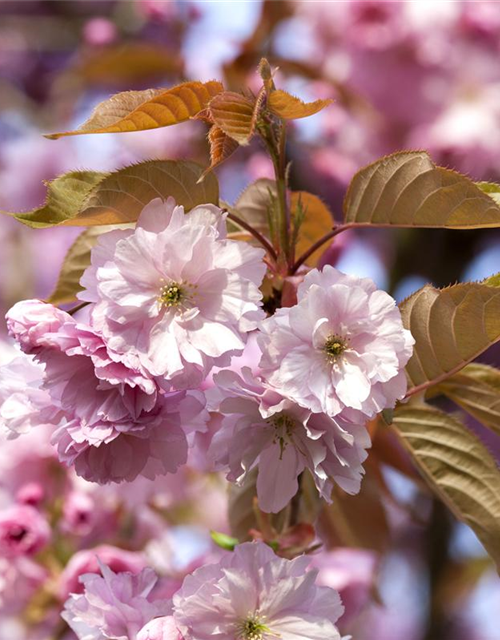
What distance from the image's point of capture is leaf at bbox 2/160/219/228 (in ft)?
2.27

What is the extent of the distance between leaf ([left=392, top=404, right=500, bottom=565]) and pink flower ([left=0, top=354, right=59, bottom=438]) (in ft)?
→ 1.04

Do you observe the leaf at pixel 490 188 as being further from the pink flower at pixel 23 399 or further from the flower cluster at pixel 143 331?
the pink flower at pixel 23 399

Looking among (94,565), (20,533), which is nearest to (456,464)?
(94,565)

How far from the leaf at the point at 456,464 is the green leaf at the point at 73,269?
1.02 ft

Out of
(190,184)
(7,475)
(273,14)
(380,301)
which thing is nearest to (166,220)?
(190,184)

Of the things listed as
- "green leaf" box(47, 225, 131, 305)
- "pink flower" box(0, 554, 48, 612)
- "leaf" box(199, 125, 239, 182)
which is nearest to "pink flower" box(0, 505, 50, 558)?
"pink flower" box(0, 554, 48, 612)

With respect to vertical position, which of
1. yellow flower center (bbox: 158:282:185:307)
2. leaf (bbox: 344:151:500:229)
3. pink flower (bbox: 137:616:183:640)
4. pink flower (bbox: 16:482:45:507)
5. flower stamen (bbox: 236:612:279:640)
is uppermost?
leaf (bbox: 344:151:500:229)

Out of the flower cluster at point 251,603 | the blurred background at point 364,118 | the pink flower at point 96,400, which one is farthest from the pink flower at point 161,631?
the blurred background at point 364,118

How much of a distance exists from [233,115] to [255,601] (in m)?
0.34

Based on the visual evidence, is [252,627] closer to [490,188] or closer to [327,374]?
[327,374]

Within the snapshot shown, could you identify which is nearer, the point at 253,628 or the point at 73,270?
the point at 253,628

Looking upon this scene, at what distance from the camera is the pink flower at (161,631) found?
647 millimetres

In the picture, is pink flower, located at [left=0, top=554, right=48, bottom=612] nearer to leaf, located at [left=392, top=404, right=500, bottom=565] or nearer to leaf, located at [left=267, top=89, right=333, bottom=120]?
leaf, located at [left=392, top=404, right=500, bottom=565]

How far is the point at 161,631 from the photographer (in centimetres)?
65
